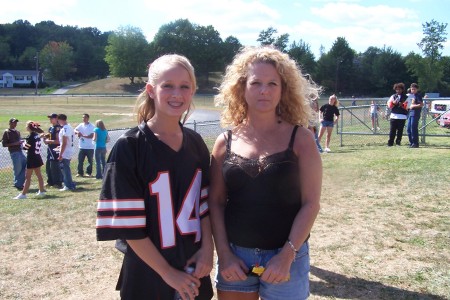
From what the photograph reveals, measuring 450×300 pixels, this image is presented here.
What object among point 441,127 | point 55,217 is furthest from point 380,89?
point 55,217

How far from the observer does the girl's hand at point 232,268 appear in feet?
7.50

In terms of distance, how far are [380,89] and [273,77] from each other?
253ft

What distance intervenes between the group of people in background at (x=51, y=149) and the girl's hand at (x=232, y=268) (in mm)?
7847

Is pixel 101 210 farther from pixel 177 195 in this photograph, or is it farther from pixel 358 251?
pixel 358 251

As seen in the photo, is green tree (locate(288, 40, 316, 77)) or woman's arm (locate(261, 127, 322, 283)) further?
green tree (locate(288, 40, 316, 77))

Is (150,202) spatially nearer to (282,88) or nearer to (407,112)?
(282,88)

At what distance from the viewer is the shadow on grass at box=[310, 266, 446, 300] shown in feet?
12.0

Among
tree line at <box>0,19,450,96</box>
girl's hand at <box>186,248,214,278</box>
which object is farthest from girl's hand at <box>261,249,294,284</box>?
tree line at <box>0,19,450,96</box>

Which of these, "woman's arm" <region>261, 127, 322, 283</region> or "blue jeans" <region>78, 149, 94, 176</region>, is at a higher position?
"woman's arm" <region>261, 127, 322, 283</region>

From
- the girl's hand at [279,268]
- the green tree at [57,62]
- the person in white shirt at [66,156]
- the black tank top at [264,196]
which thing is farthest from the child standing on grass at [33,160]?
the green tree at [57,62]

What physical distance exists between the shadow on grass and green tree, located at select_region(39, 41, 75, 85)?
10301 cm

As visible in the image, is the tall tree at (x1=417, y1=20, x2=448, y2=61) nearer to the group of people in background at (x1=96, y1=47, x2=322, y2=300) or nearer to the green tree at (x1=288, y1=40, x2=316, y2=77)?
the green tree at (x1=288, y1=40, x2=316, y2=77)

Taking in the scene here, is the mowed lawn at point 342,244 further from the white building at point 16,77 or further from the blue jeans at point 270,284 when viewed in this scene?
the white building at point 16,77

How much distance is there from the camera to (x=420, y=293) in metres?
3.67
